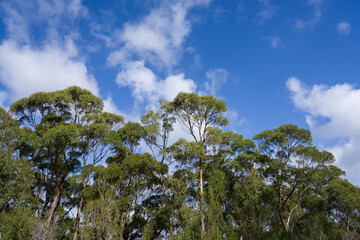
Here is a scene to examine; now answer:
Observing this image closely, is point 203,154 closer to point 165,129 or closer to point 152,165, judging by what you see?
point 152,165

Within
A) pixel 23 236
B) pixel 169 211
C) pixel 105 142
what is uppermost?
pixel 105 142

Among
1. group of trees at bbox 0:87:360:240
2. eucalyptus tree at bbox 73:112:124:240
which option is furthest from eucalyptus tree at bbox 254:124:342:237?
eucalyptus tree at bbox 73:112:124:240

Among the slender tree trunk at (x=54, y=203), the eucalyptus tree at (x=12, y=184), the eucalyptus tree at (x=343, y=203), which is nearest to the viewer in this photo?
the eucalyptus tree at (x=12, y=184)

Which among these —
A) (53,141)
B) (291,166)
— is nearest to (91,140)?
(53,141)

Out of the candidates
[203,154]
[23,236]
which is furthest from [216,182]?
[23,236]

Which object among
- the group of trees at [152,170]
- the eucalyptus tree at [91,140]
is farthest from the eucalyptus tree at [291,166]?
the eucalyptus tree at [91,140]

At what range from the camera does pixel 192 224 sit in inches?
600

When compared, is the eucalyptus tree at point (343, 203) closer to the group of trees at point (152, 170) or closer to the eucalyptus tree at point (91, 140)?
the group of trees at point (152, 170)

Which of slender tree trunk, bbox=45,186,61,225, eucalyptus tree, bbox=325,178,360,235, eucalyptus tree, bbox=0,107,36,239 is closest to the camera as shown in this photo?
eucalyptus tree, bbox=0,107,36,239

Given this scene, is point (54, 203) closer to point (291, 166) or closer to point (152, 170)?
point (152, 170)

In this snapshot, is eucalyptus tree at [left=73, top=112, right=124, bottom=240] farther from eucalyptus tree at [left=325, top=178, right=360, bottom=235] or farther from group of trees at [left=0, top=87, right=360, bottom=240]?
eucalyptus tree at [left=325, top=178, right=360, bottom=235]

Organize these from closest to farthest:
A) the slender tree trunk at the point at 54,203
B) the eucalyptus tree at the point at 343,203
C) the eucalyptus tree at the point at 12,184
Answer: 1. the eucalyptus tree at the point at 12,184
2. the slender tree trunk at the point at 54,203
3. the eucalyptus tree at the point at 343,203

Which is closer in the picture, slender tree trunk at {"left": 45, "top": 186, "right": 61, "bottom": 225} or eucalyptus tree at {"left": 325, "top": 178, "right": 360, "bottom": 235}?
slender tree trunk at {"left": 45, "top": 186, "right": 61, "bottom": 225}

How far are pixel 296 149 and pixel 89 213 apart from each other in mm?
18616
